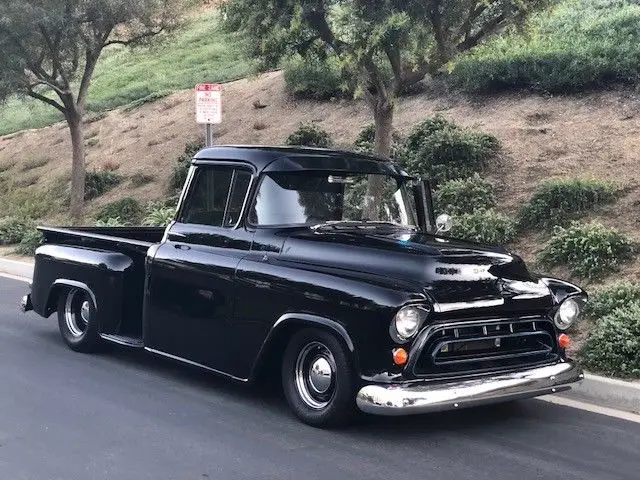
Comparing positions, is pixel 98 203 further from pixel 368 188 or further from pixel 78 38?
pixel 368 188

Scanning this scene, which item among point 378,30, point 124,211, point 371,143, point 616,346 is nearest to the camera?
point 616,346

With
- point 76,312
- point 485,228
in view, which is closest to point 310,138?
point 485,228

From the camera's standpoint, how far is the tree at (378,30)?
35.3ft

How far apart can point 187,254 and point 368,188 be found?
1547 millimetres

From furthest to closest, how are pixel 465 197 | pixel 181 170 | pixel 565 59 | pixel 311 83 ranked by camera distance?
pixel 311 83 → pixel 181 170 → pixel 565 59 → pixel 465 197

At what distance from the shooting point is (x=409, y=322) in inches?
235

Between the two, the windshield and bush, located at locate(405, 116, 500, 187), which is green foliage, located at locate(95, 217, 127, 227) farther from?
the windshield

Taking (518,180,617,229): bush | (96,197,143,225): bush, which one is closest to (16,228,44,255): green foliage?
→ (96,197,143,225): bush

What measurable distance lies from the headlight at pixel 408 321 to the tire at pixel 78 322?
3684 millimetres

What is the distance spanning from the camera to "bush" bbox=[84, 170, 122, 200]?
21.6 meters

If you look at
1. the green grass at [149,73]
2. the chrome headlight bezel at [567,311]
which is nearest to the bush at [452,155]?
the chrome headlight bezel at [567,311]

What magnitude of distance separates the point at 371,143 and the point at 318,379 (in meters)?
11.0

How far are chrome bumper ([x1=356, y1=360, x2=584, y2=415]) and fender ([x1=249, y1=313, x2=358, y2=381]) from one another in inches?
12.9

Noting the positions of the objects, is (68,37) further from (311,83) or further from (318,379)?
(318,379)
